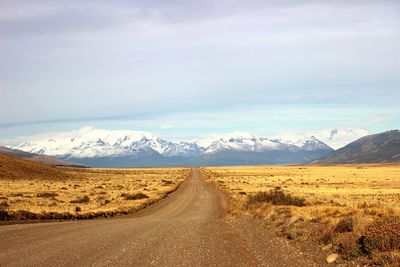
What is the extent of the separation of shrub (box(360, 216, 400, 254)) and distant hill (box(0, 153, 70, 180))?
342 ft

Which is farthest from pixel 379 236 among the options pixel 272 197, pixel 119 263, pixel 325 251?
pixel 272 197

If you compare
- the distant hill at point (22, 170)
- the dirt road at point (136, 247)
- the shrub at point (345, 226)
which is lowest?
the dirt road at point (136, 247)

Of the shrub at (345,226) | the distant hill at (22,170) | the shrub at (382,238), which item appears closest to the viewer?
the shrub at (382,238)

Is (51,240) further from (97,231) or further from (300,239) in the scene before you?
(300,239)

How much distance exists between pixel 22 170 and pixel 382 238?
4627 inches

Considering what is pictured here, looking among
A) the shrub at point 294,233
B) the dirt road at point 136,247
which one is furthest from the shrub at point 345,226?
the dirt road at point 136,247

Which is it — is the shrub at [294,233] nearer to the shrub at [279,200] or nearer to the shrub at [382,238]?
the shrub at [382,238]

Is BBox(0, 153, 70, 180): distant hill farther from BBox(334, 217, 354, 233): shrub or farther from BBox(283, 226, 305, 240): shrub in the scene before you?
BBox(334, 217, 354, 233): shrub

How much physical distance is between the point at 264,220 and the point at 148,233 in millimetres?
8187

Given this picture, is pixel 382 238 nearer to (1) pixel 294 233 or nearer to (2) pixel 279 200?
(1) pixel 294 233

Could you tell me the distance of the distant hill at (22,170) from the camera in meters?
111

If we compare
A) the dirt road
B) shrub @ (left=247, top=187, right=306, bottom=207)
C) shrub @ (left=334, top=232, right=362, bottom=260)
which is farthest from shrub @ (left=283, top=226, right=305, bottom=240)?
shrub @ (left=247, top=187, right=306, bottom=207)

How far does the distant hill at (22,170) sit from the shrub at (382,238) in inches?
4110

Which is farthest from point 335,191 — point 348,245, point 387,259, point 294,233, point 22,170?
point 22,170
